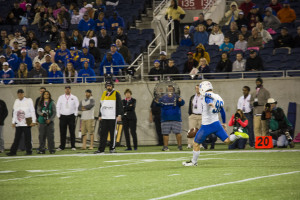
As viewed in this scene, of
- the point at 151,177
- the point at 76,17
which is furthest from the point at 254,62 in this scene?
the point at 151,177

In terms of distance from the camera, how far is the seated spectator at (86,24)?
2487 centimetres

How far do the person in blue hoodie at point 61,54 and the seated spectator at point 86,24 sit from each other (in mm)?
2506

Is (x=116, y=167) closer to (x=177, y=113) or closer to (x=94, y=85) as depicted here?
(x=177, y=113)

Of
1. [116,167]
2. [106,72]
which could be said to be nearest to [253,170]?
[116,167]

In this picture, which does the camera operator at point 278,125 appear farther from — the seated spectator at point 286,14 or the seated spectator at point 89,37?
the seated spectator at point 89,37

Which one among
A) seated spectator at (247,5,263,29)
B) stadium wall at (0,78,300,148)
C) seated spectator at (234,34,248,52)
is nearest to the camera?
stadium wall at (0,78,300,148)

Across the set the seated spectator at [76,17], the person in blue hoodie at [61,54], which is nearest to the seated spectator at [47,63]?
the person in blue hoodie at [61,54]

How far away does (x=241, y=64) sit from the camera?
2062 cm

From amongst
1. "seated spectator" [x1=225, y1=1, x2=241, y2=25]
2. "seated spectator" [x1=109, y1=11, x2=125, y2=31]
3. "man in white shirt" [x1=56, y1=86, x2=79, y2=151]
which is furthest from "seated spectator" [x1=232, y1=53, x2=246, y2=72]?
"seated spectator" [x1=109, y1=11, x2=125, y2=31]

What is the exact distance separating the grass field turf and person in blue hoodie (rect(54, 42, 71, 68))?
23.6ft

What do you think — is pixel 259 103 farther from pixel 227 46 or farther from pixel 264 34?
pixel 264 34

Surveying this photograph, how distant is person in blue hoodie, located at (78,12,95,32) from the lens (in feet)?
81.6

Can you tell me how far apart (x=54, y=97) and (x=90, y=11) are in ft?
16.9

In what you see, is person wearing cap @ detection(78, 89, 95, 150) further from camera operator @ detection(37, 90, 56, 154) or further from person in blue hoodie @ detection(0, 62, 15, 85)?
person in blue hoodie @ detection(0, 62, 15, 85)
